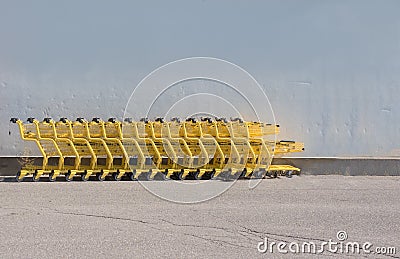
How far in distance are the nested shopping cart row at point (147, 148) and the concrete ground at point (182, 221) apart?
3.81 ft

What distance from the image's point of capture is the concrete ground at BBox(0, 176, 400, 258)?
16.7 ft

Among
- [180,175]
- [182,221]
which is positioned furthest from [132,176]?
[182,221]

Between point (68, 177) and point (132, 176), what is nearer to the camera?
point (68, 177)

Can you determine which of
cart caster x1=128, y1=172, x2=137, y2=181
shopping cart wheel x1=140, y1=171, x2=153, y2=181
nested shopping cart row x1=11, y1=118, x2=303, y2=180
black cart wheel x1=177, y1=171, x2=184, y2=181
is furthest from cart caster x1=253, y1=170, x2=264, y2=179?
cart caster x1=128, y1=172, x2=137, y2=181

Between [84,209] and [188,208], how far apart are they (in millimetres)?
1295

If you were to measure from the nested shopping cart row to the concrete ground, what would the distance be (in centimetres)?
116

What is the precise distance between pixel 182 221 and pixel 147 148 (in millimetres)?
4564

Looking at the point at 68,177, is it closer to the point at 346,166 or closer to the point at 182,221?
the point at 182,221

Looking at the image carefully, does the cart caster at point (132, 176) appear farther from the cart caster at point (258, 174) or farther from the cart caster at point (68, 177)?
the cart caster at point (258, 174)

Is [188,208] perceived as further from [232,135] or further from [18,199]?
[232,135]

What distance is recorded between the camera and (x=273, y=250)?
16.6 ft

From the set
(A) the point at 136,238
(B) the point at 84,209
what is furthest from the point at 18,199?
(A) the point at 136,238

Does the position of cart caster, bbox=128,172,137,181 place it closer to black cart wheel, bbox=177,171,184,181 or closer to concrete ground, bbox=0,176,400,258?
black cart wheel, bbox=177,171,184,181

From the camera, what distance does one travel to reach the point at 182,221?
20.7 ft
